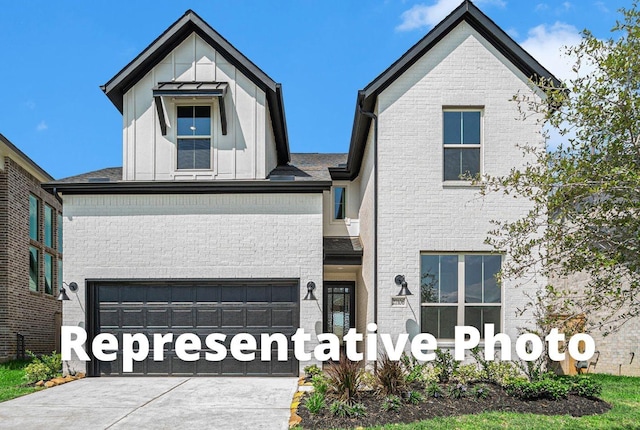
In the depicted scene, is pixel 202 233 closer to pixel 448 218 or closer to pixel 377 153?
pixel 377 153

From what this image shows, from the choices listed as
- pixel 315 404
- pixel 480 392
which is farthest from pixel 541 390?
pixel 315 404

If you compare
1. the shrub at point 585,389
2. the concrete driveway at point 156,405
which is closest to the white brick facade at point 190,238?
the concrete driveway at point 156,405

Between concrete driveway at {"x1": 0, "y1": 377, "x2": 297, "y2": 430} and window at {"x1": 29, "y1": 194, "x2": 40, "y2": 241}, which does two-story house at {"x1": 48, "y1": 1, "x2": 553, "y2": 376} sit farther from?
window at {"x1": 29, "y1": 194, "x2": 40, "y2": 241}

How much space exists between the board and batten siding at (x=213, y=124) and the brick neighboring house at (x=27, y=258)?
5.19 m

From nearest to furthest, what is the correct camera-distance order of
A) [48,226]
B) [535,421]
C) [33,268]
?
[535,421], [33,268], [48,226]

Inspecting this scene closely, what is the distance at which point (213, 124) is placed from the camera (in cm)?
1496

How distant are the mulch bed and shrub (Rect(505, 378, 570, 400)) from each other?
0.35ft

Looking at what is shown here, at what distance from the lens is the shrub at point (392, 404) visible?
31.1 ft

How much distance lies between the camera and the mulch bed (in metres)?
9.04

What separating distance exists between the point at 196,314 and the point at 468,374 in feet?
20.7

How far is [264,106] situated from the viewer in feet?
49.5

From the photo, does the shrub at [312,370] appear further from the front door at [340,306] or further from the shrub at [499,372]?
the front door at [340,306]

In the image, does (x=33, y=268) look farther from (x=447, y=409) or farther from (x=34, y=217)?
(x=447, y=409)

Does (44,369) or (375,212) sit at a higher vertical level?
(375,212)
